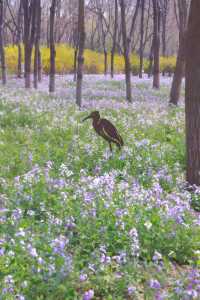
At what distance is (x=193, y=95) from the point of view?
7.63 m

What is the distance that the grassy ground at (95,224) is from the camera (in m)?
4.19

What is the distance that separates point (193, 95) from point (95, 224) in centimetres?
322

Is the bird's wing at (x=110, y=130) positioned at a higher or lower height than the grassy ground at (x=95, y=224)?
higher

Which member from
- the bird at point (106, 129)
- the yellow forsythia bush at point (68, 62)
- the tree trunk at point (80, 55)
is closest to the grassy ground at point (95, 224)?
the bird at point (106, 129)

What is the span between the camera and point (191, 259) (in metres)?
5.35

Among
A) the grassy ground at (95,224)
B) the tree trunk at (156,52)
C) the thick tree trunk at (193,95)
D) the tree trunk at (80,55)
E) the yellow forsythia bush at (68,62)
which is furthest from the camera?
the yellow forsythia bush at (68,62)

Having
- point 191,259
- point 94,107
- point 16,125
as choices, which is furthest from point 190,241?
point 94,107

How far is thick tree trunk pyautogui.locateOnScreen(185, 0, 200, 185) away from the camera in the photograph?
736 cm

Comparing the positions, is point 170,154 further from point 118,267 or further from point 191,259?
point 118,267

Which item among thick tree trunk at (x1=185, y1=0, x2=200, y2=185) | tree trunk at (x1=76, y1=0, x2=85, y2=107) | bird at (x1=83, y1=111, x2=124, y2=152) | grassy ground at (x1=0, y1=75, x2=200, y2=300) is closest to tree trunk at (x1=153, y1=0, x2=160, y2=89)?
tree trunk at (x1=76, y1=0, x2=85, y2=107)

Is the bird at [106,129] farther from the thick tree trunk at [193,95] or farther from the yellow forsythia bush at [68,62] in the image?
the yellow forsythia bush at [68,62]

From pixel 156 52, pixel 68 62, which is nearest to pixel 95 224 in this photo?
pixel 156 52

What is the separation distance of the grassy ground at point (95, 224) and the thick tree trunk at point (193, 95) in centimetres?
36

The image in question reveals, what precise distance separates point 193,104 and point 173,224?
2.77 m
